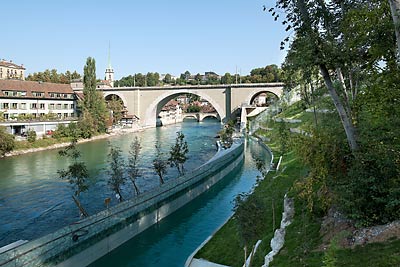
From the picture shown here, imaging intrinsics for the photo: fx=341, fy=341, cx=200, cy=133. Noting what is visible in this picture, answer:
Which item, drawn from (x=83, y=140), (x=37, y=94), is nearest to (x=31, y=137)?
(x=83, y=140)

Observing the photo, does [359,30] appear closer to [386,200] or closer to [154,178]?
[386,200]

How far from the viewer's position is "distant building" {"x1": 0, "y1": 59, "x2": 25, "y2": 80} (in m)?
100

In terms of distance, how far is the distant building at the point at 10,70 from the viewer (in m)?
100

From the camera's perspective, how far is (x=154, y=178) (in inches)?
1132

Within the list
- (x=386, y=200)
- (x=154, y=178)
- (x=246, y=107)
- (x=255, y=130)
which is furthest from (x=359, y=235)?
(x=246, y=107)

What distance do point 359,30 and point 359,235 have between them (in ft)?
20.5

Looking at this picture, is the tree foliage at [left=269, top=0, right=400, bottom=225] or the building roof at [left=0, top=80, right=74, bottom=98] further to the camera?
the building roof at [left=0, top=80, right=74, bottom=98]

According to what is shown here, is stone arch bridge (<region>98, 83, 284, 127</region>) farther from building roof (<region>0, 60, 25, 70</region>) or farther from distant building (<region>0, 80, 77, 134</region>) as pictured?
building roof (<region>0, 60, 25, 70</region>)

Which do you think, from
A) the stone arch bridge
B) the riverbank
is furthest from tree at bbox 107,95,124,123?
the stone arch bridge

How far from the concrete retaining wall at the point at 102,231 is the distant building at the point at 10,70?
92493mm

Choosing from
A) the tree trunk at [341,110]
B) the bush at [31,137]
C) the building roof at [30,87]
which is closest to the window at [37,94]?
the building roof at [30,87]

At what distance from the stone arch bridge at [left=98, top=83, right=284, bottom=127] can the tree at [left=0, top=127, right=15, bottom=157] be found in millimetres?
42096

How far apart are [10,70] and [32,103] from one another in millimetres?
61115

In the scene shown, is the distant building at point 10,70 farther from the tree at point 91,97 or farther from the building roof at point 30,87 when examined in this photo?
the tree at point 91,97
